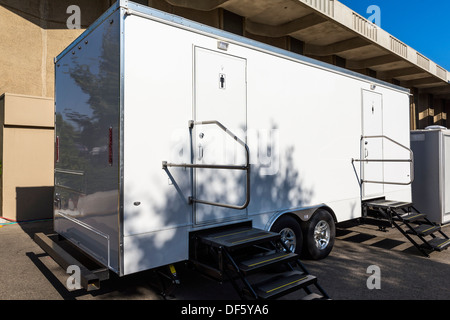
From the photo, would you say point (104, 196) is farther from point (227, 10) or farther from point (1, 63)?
point (227, 10)

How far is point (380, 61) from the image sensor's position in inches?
688

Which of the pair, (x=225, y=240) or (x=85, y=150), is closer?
(x=225, y=240)

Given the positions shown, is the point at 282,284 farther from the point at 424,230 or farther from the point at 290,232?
the point at 424,230

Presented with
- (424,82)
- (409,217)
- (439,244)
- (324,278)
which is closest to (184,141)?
(324,278)

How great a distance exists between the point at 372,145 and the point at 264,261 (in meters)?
3.93

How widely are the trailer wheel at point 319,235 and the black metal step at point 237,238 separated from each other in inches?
52.5

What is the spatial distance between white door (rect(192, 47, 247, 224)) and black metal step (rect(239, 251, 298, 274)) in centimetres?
61

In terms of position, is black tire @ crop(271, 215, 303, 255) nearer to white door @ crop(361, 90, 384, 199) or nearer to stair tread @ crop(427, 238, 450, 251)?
white door @ crop(361, 90, 384, 199)

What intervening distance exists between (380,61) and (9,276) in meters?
17.9

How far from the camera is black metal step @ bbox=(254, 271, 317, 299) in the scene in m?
3.37

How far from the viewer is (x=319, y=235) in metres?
5.52

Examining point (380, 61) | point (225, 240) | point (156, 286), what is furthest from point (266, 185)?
point (380, 61)

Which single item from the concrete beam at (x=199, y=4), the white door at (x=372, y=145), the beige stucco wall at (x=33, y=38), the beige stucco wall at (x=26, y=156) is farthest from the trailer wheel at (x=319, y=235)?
the concrete beam at (x=199, y=4)
